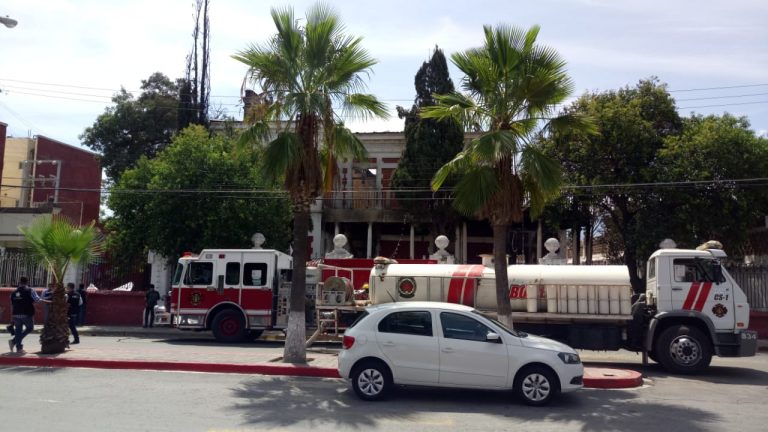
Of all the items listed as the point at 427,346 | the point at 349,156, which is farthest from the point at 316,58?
the point at 427,346

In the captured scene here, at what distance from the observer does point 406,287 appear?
53.5ft

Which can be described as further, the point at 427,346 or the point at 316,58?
the point at 316,58

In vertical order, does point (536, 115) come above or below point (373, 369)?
above

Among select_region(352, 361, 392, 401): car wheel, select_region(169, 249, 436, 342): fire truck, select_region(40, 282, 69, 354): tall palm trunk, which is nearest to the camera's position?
select_region(352, 361, 392, 401): car wheel

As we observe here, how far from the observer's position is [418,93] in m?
29.7

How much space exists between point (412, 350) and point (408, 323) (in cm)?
45

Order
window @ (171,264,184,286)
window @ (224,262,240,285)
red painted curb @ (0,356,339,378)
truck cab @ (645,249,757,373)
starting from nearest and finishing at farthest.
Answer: red painted curb @ (0,356,339,378), truck cab @ (645,249,757,373), window @ (224,262,240,285), window @ (171,264,184,286)

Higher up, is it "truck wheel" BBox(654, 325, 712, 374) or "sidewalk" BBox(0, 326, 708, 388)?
"truck wheel" BBox(654, 325, 712, 374)

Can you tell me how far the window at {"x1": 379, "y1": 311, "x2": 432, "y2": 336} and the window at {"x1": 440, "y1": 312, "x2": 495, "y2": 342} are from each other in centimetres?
25

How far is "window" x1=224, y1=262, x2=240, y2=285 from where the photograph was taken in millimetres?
20125

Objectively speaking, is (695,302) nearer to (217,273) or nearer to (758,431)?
(758,431)

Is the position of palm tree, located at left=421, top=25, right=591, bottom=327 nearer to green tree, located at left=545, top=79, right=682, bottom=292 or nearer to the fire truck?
the fire truck

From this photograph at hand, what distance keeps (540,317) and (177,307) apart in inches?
439

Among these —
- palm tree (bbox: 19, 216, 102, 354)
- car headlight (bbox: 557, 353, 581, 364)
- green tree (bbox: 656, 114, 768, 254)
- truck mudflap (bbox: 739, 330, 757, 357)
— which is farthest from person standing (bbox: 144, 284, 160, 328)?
truck mudflap (bbox: 739, 330, 757, 357)
